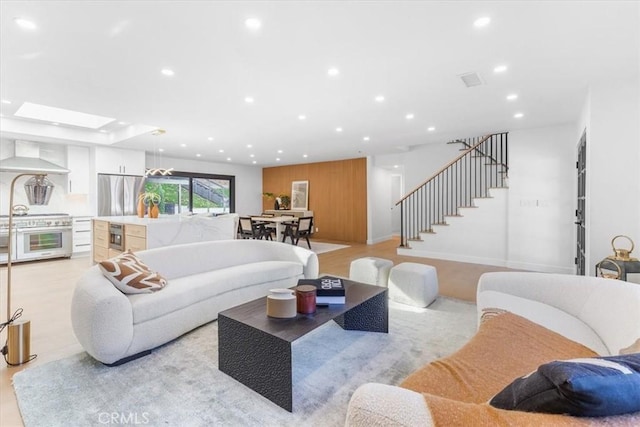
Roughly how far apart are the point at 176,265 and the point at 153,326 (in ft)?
2.99

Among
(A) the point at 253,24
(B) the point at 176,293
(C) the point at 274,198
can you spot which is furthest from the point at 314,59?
(C) the point at 274,198

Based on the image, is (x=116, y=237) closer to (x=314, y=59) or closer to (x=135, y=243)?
(x=135, y=243)

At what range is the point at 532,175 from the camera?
17.3 feet

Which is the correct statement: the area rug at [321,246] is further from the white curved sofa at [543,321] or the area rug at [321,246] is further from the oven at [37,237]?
the oven at [37,237]

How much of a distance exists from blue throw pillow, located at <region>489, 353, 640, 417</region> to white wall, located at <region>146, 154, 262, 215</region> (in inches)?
383

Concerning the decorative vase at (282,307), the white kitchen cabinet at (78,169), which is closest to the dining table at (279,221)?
the white kitchen cabinet at (78,169)

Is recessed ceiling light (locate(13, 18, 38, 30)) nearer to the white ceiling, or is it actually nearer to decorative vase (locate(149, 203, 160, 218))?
the white ceiling

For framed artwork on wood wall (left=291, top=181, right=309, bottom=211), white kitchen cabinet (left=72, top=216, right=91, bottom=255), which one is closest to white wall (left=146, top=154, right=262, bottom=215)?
framed artwork on wood wall (left=291, top=181, right=309, bottom=211)

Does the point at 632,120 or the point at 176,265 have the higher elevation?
the point at 632,120

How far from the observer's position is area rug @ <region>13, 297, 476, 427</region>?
5.47 feet

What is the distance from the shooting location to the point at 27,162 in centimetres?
592

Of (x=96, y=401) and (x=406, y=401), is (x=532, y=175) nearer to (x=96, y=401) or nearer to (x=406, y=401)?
(x=406, y=401)

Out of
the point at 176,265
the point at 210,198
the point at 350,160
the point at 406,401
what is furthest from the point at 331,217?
the point at 406,401

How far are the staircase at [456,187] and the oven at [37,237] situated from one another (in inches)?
287
